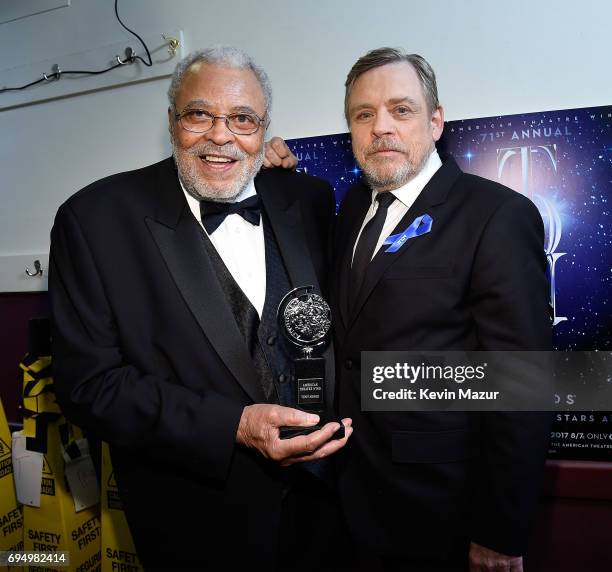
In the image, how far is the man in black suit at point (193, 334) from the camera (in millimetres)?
1479

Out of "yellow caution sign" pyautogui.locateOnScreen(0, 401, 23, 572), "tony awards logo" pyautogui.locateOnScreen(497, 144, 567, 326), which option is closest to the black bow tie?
"tony awards logo" pyautogui.locateOnScreen(497, 144, 567, 326)

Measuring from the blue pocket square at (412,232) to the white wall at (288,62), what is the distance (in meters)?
0.98

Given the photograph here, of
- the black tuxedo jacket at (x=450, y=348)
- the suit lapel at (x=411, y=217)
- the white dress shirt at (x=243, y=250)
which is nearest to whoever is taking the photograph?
the black tuxedo jacket at (x=450, y=348)

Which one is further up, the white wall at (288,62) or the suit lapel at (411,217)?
the white wall at (288,62)

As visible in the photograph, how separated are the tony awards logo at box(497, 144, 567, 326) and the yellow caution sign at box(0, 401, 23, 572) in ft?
9.02

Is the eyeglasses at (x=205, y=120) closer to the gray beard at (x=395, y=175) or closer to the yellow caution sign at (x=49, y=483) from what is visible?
the gray beard at (x=395, y=175)

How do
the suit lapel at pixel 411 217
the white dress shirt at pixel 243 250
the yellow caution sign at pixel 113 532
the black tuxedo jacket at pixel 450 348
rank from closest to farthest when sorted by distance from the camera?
the black tuxedo jacket at pixel 450 348 < the suit lapel at pixel 411 217 < the white dress shirt at pixel 243 250 < the yellow caution sign at pixel 113 532

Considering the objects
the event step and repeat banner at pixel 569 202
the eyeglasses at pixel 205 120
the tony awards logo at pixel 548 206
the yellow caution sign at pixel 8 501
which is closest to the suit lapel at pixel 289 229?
the eyeglasses at pixel 205 120

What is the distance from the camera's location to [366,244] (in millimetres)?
1707

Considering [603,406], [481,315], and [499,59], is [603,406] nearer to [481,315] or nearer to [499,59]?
[481,315]

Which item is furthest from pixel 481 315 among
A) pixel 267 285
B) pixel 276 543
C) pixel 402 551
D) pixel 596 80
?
pixel 596 80

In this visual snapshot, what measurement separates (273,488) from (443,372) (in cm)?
62

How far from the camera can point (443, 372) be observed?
156 cm

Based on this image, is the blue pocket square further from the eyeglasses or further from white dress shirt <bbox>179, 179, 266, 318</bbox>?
the eyeglasses
